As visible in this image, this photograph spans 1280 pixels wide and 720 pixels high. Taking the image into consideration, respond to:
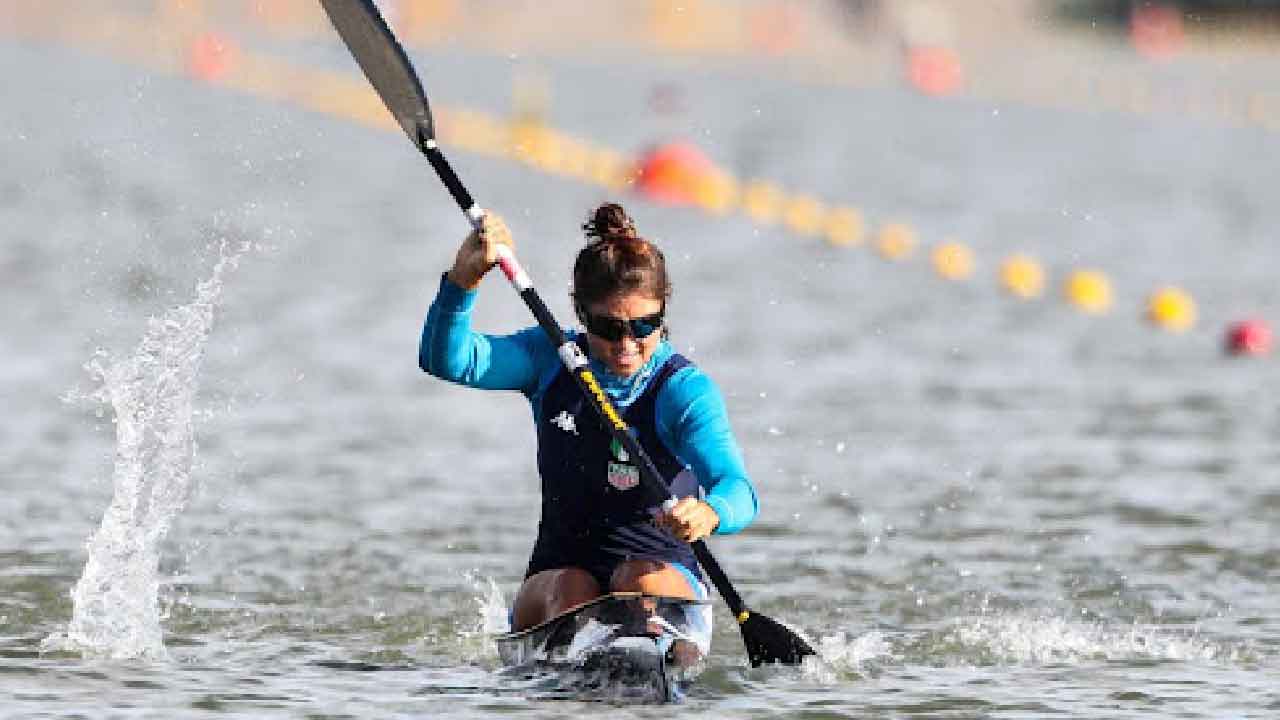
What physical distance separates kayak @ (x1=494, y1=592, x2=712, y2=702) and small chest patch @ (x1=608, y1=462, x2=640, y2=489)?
32 centimetres

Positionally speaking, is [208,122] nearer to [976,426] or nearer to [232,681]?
[976,426]

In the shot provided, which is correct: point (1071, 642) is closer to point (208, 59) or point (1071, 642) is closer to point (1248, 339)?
point (1248, 339)

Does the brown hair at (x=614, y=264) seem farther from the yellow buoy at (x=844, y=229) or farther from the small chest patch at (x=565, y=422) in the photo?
the yellow buoy at (x=844, y=229)

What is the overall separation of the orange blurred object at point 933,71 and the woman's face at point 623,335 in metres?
42.8

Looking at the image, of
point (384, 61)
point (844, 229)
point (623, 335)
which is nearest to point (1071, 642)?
point (623, 335)

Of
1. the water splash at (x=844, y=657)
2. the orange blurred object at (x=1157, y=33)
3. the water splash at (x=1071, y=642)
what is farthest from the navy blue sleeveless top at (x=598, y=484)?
the orange blurred object at (x=1157, y=33)

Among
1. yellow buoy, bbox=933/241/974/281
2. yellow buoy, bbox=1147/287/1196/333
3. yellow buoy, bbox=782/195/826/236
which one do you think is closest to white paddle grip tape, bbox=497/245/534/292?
yellow buoy, bbox=1147/287/1196/333

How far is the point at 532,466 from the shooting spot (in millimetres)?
12867

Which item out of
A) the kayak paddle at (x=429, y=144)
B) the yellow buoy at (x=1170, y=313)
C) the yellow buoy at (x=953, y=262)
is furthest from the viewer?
the yellow buoy at (x=953, y=262)

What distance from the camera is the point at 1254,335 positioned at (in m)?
17.6

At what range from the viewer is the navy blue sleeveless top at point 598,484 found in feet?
25.5

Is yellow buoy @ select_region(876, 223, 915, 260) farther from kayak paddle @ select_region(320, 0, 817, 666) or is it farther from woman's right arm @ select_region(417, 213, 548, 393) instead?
woman's right arm @ select_region(417, 213, 548, 393)

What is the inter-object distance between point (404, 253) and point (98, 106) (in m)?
16.3

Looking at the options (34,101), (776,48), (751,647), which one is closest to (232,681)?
(751,647)
